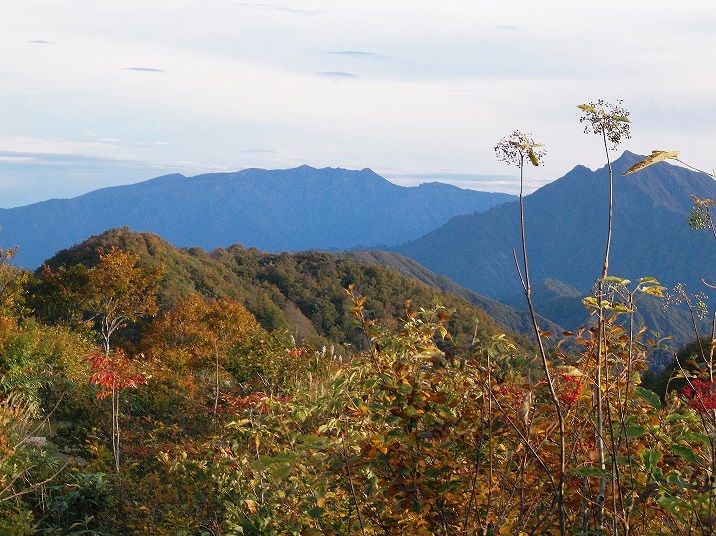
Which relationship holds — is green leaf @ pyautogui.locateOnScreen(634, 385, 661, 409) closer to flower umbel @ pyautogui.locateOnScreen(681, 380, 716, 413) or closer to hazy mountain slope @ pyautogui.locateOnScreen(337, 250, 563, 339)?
flower umbel @ pyautogui.locateOnScreen(681, 380, 716, 413)

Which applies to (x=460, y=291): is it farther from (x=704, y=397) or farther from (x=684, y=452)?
(x=684, y=452)

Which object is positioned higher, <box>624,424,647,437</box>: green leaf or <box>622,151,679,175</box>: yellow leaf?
<box>622,151,679,175</box>: yellow leaf

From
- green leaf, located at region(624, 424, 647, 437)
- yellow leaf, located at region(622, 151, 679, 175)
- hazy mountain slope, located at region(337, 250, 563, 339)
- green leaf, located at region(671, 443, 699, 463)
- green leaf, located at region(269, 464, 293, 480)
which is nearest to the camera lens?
yellow leaf, located at region(622, 151, 679, 175)

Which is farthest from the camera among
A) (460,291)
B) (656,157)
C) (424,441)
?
(460,291)

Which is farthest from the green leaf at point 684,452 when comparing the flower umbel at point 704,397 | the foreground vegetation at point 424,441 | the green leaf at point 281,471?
the green leaf at point 281,471

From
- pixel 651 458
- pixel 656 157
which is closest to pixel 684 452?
pixel 651 458

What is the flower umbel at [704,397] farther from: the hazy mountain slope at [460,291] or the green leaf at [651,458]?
the hazy mountain slope at [460,291]

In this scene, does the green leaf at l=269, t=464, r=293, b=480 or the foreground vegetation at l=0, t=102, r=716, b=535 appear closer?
the green leaf at l=269, t=464, r=293, b=480

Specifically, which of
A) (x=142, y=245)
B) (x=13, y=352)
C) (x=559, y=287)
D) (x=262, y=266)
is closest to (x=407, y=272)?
(x=559, y=287)

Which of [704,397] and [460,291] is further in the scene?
[460,291]

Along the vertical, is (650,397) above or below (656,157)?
below

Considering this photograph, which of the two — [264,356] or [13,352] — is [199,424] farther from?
[13,352]

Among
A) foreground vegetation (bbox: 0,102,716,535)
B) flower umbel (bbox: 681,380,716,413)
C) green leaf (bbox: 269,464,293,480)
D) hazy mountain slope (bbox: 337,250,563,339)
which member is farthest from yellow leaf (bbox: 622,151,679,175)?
hazy mountain slope (bbox: 337,250,563,339)

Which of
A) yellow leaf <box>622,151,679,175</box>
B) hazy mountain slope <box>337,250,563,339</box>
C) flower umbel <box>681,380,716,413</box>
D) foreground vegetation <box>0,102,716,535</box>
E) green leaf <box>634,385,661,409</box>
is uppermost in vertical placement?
yellow leaf <box>622,151,679,175</box>
